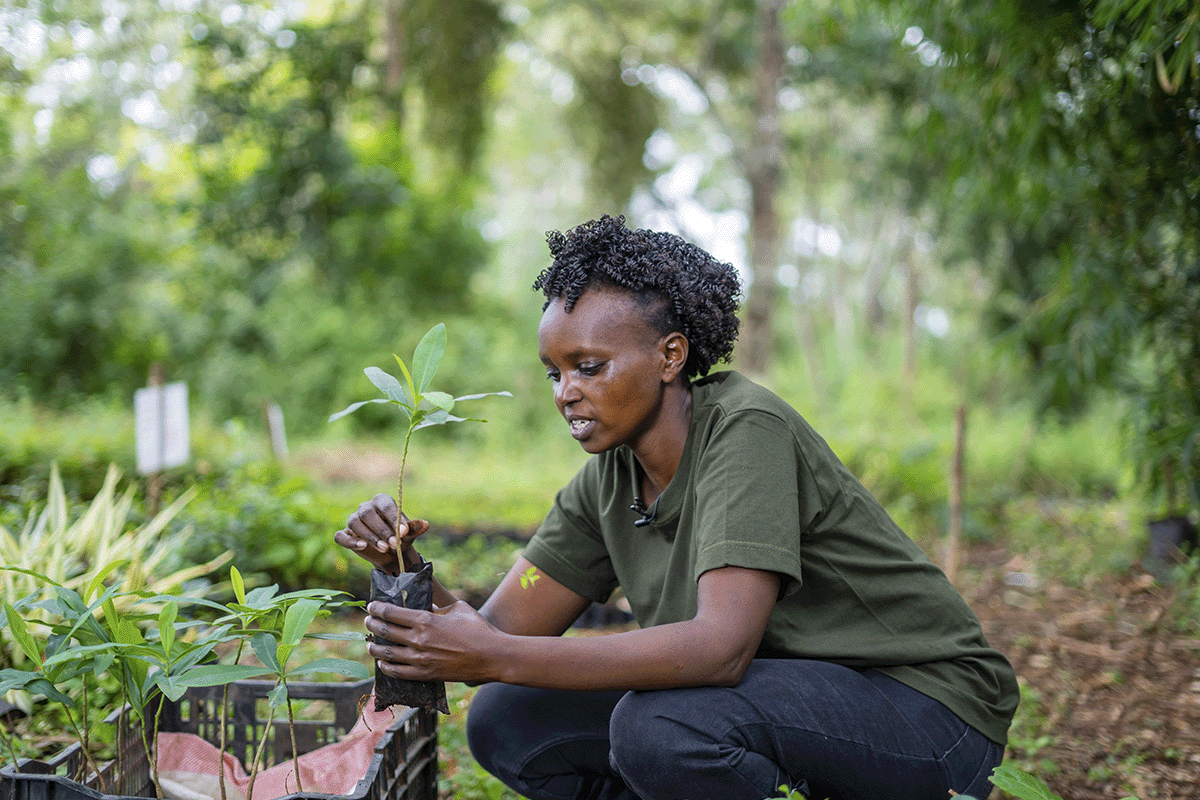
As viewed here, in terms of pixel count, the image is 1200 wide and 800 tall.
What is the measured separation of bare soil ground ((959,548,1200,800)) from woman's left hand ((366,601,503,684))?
5.51 ft

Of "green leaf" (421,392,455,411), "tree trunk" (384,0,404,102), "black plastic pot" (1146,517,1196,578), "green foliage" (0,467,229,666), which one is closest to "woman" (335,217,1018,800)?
"green leaf" (421,392,455,411)

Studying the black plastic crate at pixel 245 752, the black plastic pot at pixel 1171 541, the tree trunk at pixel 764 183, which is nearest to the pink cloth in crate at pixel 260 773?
the black plastic crate at pixel 245 752

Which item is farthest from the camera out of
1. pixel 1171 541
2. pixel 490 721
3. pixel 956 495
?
pixel 1171 541

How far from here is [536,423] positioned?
11.7 m

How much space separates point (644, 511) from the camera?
1683 millimetres

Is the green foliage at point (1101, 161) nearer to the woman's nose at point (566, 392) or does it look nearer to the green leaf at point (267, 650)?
the woman's nose at point (566, 392)

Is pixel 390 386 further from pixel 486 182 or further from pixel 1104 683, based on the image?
pixel 486 182

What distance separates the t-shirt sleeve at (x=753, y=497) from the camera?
1.36m

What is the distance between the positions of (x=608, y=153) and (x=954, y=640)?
6.98 meters

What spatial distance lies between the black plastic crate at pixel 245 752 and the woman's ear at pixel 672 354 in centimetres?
78

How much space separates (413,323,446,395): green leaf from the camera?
4.58 ft

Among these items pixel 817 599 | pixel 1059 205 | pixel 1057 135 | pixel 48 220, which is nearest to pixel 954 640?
pixel 817 599

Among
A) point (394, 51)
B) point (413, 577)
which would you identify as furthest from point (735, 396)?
point (394, 51)

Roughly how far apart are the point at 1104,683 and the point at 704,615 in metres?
2.25
